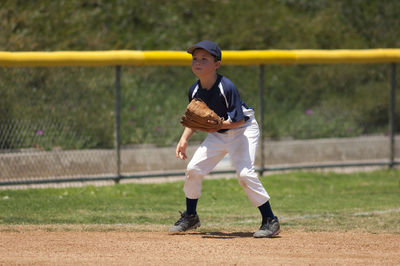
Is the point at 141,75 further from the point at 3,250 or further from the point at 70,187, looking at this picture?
the point at 3,250

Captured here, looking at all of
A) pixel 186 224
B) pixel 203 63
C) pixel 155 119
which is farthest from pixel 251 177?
pixel 155 119

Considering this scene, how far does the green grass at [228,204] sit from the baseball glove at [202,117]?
120 cm

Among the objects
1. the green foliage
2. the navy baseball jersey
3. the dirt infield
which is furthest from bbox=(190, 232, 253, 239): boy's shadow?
the green foliage

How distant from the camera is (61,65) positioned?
8.73 meters

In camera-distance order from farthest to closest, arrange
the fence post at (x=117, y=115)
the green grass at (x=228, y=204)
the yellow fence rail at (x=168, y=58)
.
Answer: the fence post at (x=117, y=115) → the yellow fence rail at (x=168, y=58) → the green grass at (x=228, y=204)

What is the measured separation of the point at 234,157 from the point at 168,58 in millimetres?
3610

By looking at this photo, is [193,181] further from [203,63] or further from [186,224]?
[203,63]

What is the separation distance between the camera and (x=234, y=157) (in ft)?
19.7

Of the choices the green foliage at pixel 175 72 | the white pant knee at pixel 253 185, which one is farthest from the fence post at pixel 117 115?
the white pant knee at pixel 253 185

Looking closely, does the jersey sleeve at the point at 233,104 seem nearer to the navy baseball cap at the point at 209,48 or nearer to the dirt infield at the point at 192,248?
the navy baseball cap at the point at 209,48

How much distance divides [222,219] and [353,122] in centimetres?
→ 443

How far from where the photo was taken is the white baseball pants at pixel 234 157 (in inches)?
232

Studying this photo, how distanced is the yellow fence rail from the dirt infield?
2927mm

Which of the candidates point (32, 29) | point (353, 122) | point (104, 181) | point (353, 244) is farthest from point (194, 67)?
point (32, 29)
